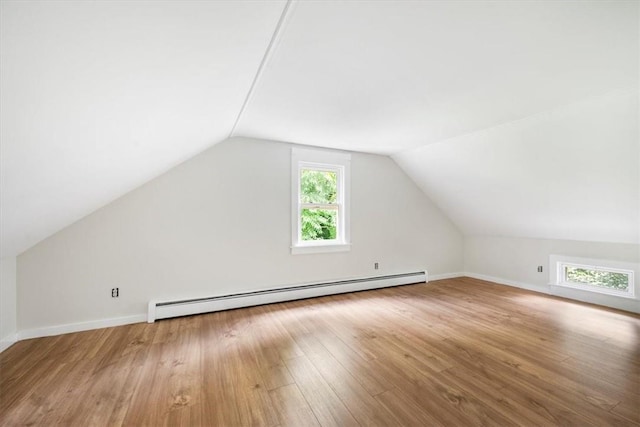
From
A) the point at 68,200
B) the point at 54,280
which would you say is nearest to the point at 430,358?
the point at 68,200

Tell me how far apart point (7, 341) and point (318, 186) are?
11.9 ft

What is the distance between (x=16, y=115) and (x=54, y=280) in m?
2.39

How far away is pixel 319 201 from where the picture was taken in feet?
12.7

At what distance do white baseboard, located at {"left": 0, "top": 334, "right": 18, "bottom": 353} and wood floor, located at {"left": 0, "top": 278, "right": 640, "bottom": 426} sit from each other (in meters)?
0.05

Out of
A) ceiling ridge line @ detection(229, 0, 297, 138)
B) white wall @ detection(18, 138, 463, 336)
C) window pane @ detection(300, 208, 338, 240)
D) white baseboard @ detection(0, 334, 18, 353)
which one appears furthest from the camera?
window pane @ detection(300, 208, 338, 240)

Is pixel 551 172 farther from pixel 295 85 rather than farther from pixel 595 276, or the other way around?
pixel 295 85

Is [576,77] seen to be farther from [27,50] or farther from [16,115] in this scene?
[16,115]

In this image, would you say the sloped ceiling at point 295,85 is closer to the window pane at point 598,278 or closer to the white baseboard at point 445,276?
the window pane at point 598,278

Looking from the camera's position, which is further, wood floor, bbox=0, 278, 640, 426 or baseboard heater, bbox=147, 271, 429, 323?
baseboard heater, bbox=147, 271, 429, 323

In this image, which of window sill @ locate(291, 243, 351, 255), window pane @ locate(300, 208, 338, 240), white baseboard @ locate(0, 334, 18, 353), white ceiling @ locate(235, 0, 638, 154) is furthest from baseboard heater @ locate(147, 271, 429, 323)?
white ceiling @ locate(235, 0, 638, 154)

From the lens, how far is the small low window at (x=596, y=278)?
3.15 m

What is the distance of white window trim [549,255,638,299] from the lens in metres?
3.08

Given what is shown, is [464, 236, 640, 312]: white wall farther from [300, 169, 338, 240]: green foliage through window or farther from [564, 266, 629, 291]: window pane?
[300, 169, 338, 240]: green foliage through window

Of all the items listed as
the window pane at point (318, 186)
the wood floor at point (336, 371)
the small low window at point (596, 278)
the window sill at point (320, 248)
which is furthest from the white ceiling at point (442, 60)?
the small low window at point (596, 278)
